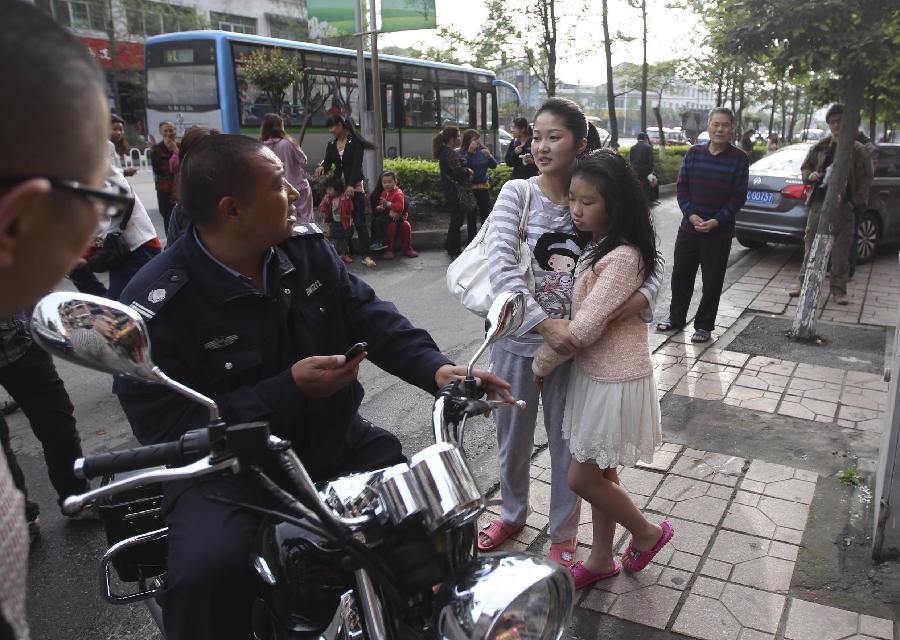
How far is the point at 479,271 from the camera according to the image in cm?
291

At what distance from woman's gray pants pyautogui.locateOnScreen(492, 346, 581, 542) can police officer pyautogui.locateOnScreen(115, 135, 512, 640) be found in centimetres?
75

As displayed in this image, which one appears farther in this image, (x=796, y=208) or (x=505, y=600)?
(x=796, y=208)

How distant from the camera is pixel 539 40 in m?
19.8

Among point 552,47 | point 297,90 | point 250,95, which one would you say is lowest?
point 250,95

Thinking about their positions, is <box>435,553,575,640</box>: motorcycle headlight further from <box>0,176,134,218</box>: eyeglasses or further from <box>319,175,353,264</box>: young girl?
<box>319,175,353,264</box>: young girl

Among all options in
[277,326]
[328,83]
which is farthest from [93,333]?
[328,83]

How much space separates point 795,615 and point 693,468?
1.13 metres

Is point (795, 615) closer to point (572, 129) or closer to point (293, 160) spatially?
point (572, 129)

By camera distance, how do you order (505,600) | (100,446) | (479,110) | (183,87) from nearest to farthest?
(505,600) → (100,446) → (183,87) → (479,110)

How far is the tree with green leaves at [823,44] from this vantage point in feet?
16.2

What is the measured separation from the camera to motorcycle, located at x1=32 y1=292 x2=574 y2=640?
125 centimetres

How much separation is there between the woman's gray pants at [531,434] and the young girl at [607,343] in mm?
156

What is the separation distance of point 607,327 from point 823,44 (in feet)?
12.7

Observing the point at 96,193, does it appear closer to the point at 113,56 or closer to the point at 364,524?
the point at 364,524
